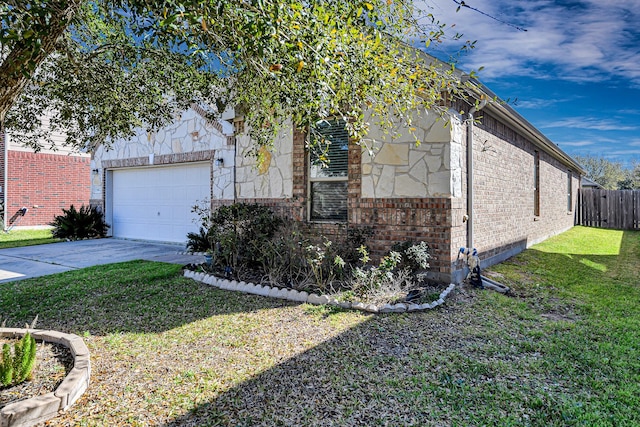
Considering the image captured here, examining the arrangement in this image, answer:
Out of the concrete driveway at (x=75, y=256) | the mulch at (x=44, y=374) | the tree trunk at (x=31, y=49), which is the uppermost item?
the tree trunk at (x=31, y=49)

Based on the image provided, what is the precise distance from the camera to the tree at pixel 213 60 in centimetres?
309

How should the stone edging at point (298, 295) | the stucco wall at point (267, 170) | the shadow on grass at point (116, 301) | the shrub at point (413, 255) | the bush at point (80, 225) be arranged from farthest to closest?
the bush at point (80, 225), the stucco wall at point (267, 170), the shrub at point (413, 255), the stone edging at point (298, 295), the shadow on grass at point (116, 301)

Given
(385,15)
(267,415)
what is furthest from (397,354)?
(385,15)

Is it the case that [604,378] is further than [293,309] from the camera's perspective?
No

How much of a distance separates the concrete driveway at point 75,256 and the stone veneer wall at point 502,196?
18.8ft

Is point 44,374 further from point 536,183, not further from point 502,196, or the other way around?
point 536,183

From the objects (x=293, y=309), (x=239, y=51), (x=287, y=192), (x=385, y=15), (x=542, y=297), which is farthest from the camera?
(x=287, y=192)

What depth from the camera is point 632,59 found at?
15.1 m

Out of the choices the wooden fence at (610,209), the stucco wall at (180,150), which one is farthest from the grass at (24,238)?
the wooden fence at (610,209)

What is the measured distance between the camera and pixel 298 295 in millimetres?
5734

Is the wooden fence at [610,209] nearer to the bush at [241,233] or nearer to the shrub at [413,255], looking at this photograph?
the shrub at [413,255]

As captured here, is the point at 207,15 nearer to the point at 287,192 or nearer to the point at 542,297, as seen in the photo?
the point at 287,192

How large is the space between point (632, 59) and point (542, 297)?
1442cm

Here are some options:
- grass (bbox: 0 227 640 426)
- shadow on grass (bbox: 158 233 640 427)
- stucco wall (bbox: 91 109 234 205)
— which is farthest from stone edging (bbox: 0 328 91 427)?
stucco wall (bbox: 91 109 234 205)
